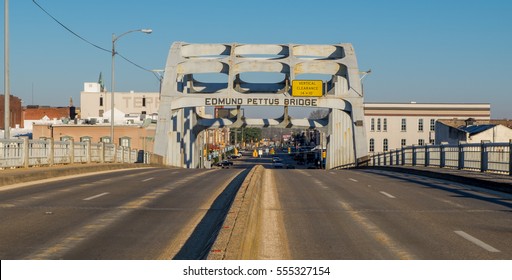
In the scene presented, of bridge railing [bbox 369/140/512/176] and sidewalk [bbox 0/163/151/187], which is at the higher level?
bridge railing [bbox 369/140/512/176]

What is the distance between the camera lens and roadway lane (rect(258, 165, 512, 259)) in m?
9.92

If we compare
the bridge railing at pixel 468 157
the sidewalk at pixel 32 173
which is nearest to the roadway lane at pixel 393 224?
the bridge railing at pixel 468 157

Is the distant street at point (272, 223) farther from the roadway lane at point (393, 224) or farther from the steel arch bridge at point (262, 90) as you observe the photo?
the steel arch bridge at point (262, 90)

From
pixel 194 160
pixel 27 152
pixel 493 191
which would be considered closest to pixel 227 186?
pixel 493 191

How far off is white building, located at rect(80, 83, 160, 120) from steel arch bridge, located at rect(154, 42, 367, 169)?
68.0 m

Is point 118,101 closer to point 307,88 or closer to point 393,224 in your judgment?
point 307,88

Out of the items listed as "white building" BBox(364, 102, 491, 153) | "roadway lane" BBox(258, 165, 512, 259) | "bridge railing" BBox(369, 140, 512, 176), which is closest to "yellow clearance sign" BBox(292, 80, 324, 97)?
"bridge railing" BBox(369, 140, 512, 176)

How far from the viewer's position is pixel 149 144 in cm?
9412

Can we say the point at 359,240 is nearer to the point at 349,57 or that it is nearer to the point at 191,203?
the point at 191,203

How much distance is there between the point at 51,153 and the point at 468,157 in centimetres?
1826

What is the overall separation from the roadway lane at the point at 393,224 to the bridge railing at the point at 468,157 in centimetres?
696

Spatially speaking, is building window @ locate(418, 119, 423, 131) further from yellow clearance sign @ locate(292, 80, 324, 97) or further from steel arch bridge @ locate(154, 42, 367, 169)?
yellow clearance sign @ locate(292, 80, 324, 97)

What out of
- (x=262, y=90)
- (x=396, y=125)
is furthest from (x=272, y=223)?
(x=396, y=125)

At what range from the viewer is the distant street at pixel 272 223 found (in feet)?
32.6
